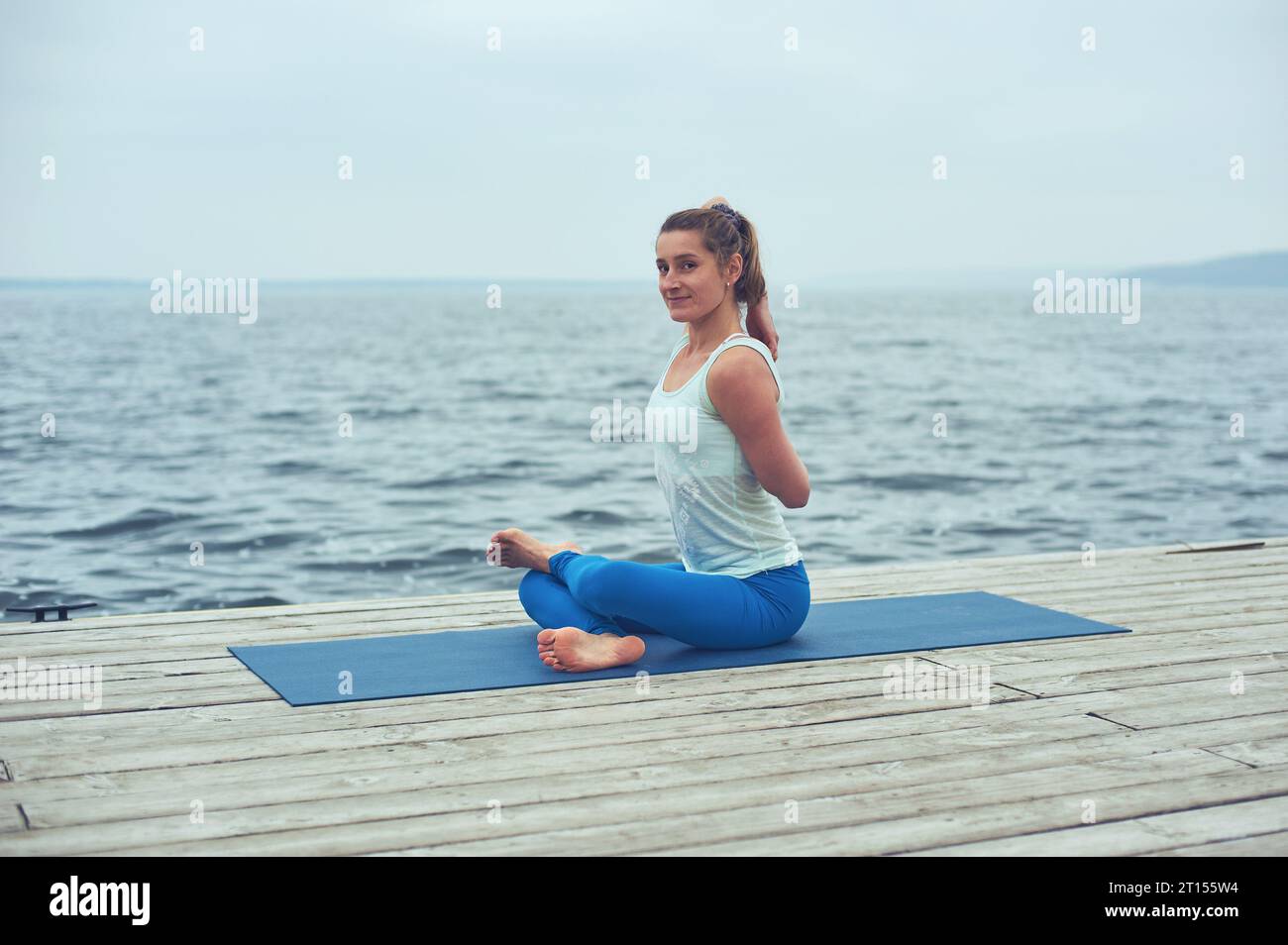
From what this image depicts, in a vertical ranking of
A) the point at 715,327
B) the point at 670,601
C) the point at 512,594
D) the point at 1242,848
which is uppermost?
the point at 715,327

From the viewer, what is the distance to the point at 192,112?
5741cm

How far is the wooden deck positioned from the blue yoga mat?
7 centimetres

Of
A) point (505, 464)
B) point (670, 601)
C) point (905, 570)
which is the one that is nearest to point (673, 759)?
point (670, 601)

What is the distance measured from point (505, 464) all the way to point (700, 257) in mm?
11388

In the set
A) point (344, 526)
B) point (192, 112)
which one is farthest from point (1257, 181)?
point (344, 526)

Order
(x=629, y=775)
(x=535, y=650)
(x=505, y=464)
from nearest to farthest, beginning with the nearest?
(x=629, y=775), (x=535, y=650), (x=505, y=464)

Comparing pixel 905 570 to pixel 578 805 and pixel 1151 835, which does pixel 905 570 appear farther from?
pixel 578 805

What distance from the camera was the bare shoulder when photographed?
3.14m

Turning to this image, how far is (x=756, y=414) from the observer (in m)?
3.15

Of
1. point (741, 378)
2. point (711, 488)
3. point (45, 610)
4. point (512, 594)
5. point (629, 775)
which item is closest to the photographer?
point (629, 775)

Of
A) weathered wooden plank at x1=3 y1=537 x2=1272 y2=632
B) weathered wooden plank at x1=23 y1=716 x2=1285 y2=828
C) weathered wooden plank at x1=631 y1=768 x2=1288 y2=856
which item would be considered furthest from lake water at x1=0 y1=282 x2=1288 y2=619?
weathered wooden plank at x1=631 y1=768 x2=1288 y2=856

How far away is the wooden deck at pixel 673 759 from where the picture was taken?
216 cm

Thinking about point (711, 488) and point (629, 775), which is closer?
point (629, 775)

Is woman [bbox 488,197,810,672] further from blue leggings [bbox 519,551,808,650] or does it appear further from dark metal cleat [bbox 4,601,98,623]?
dark metal cleat [bbox 4,601,98,623]
